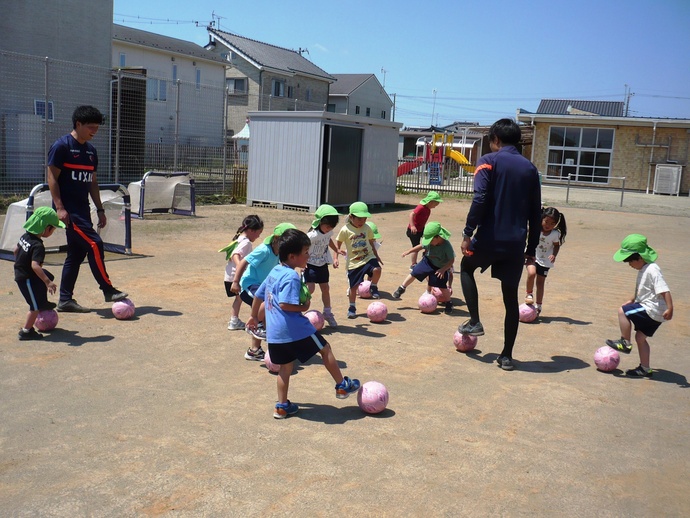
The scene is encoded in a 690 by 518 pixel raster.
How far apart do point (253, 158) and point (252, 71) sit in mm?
28238

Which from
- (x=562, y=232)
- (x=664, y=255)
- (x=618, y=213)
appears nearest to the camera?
(x=562, y=232)

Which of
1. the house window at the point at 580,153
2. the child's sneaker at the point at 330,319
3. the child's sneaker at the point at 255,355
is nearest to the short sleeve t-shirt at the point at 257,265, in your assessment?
the child's sneaker at the point at 255,355

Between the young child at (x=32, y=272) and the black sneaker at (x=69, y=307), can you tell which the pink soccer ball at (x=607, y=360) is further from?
the black sneaker at (x=69, y=307)

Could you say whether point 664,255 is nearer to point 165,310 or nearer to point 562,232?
point 562,232

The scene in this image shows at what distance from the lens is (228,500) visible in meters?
3.59

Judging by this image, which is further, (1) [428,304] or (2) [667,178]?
(2) [667,178]

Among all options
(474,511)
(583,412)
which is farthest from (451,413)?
(474,511)

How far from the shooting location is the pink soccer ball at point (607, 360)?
6180 millimetres

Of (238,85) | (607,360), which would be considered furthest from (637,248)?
(238,85)

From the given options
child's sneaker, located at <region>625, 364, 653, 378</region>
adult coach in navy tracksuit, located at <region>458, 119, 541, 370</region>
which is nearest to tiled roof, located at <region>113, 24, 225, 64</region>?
adult coach in navy tracksuit, located at <region>458, 119, 541, 370</region>

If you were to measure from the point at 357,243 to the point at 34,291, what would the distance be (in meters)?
3.60

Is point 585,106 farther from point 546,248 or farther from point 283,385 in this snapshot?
point 283,385

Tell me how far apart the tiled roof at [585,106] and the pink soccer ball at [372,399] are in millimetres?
48701

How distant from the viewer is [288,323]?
4875mm
